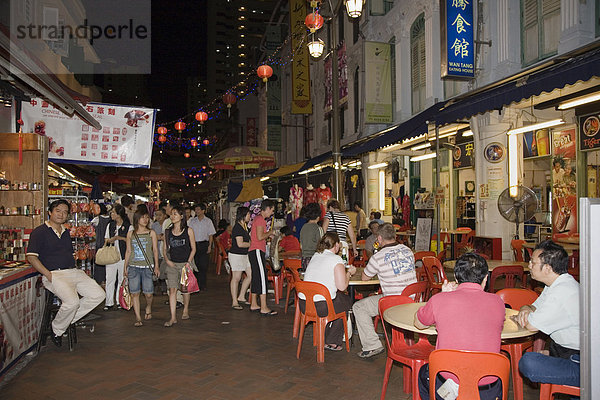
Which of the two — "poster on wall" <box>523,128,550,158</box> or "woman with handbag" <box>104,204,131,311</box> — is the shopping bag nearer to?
"woman with handbag" <box>104,204,131,311</box>

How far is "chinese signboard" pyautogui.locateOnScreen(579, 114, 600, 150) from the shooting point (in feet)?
34.0

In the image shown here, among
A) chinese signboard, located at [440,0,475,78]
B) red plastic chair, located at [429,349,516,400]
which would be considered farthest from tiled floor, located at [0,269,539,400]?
chinese signboard, located at [440,0,475,78]

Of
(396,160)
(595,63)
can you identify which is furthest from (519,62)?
(396,160)

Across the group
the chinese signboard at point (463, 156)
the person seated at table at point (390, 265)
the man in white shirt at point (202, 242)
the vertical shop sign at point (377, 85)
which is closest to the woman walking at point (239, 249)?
the man in white shirt at point (202, 242)

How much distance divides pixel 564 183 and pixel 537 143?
1611mm

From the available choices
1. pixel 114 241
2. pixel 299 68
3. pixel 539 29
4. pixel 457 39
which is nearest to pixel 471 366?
pixel 114 241

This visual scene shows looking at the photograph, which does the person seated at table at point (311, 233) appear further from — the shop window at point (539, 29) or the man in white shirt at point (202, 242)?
the shop window at point (539, 29)

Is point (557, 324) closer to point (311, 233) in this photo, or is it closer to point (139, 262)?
point (311, 233)

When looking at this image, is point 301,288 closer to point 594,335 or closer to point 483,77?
point 594,335

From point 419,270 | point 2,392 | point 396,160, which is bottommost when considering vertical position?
point 2,392

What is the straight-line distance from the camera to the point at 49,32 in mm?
12984

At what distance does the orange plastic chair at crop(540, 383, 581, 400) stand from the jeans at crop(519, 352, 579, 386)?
37 millimetres

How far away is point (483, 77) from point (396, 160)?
637cm

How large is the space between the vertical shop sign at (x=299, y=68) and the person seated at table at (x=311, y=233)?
1416 cm
